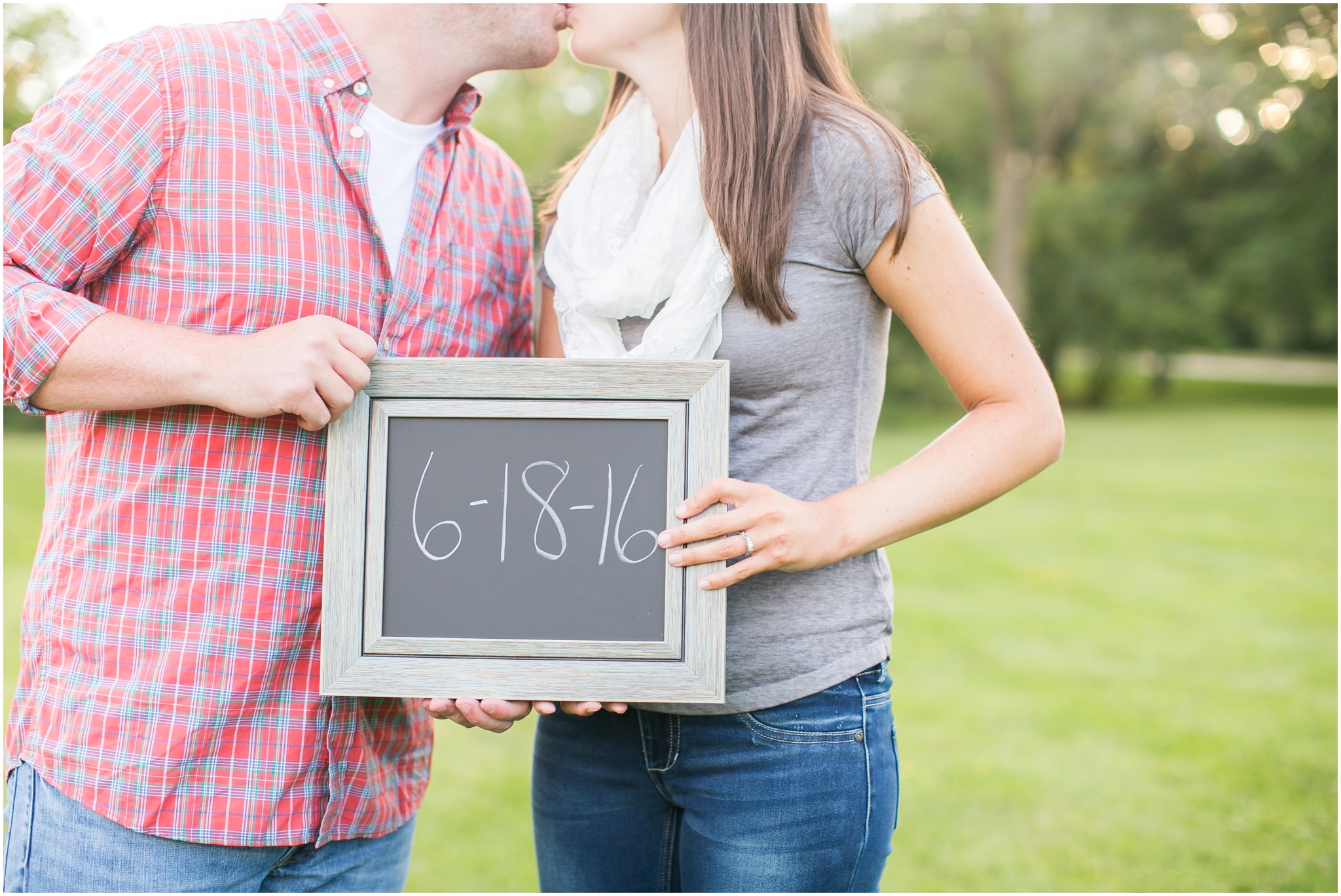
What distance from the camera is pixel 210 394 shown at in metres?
1.51

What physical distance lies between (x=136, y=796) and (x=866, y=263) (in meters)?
1.47

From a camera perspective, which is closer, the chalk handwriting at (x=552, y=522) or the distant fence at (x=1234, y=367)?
the chalk handwriting at (x=552, y=522)

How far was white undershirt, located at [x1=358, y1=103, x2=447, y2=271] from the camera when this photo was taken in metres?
1.82

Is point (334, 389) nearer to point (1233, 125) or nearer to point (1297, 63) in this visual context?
point (1297, 63)

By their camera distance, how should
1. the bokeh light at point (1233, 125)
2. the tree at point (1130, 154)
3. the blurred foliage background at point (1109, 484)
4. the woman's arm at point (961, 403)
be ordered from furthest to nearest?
the bokeh light at point (1233, 125) → the tree at point (1130, 154) → the blurred foliage background at point (1109, 484) → the woman's arm at point (961, 403)

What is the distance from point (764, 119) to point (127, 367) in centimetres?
107

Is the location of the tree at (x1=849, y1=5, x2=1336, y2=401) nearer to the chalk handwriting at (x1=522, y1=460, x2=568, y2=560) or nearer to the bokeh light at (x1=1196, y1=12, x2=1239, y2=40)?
the bokeh light at (x1=1196, y1=12, x2=1239, y2=40)

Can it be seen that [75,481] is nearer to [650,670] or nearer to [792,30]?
[650,670]

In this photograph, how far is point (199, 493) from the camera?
1655 mm

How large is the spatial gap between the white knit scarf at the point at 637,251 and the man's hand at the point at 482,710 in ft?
1.91

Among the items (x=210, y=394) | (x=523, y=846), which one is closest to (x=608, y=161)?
(x=210, y=394)

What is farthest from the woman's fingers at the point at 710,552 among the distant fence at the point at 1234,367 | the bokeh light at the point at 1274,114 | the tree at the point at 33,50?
the distant fence at the point at 1234,367

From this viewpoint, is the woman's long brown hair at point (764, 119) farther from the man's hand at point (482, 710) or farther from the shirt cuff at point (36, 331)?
the shirt cuff at point (36, 331)

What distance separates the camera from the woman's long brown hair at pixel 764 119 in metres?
1.62
